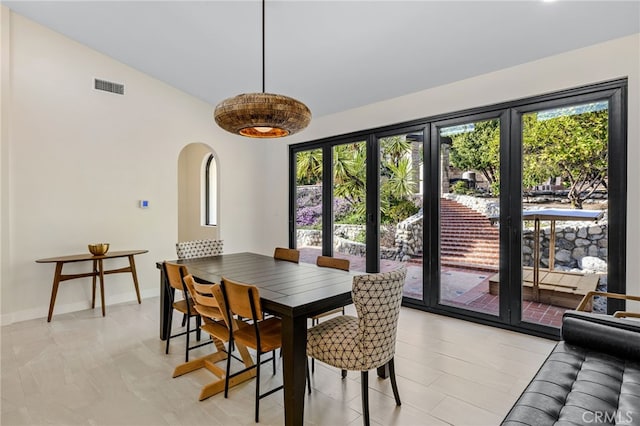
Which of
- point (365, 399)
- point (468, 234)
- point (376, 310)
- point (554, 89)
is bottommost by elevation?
point (365, 399)

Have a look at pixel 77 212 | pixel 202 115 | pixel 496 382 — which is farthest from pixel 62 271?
pixel 496 382

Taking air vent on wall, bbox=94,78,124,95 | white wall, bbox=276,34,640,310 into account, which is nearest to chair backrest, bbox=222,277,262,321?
white wall, bbox=276,34,640,310

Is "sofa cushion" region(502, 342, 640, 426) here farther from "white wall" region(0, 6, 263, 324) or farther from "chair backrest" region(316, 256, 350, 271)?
"white wall" region(0, 6, 263, 324)

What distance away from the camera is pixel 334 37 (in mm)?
3381

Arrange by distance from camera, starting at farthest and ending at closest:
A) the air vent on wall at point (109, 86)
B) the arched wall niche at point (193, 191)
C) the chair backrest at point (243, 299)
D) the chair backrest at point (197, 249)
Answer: the arched wall niche at point (193, 191), the air vent on wall at point (109, 86), the chair backrest at point (197, 249), the chair backrest at point (243, 299)

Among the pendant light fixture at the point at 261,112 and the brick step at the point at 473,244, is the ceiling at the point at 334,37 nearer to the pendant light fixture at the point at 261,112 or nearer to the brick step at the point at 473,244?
the pendant light fixture at the point at 261,112

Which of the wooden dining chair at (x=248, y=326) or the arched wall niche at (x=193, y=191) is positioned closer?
the wooden dining chair at (x=248, y=326)

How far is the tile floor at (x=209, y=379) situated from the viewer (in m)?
2.09

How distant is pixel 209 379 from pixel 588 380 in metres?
2.36

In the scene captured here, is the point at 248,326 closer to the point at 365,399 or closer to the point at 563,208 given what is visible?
the point at 365,399

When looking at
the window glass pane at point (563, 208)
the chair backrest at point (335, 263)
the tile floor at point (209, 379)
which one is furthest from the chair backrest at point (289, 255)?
the window glass pane at point (563, 208)

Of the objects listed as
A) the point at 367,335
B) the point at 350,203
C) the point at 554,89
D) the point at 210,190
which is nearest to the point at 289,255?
the point at 350,203

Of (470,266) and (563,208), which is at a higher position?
(563,208)

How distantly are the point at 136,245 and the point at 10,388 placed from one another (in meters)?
2.52
